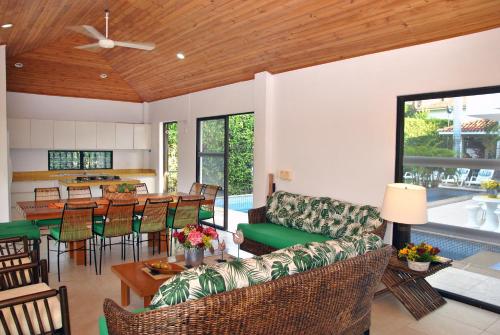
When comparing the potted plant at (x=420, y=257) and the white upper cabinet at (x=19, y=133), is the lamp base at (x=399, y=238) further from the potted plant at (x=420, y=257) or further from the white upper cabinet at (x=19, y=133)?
the white upper cabinet at (x=19, y=133)

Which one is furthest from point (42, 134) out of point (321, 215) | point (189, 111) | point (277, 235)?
point (321, 215)

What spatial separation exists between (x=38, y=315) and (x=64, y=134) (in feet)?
22.0

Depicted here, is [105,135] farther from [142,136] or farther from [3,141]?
[3,141]

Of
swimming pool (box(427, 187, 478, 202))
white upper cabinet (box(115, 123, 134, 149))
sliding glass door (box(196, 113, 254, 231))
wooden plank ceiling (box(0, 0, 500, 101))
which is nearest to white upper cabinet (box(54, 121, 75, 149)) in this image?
wooden plank ceiling (box(0, 0, 500, 101))

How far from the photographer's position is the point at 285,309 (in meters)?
2.15

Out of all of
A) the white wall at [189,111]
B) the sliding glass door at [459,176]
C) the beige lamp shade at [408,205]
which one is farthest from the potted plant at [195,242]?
the white wall at [189,111]

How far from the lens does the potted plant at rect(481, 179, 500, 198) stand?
360 cm

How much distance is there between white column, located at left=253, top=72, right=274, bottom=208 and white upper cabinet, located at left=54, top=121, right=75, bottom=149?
4480mm

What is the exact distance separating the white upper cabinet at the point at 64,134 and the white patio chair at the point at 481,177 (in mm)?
7471

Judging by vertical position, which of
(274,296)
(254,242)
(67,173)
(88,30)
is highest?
(88,30)

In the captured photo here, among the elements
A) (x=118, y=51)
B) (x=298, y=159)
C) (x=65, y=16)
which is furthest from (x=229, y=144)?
(x=65, y=16)

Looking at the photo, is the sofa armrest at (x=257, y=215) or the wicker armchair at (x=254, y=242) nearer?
the wicker armchair at (x=254, y=242)

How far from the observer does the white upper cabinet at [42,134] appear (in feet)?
25.5

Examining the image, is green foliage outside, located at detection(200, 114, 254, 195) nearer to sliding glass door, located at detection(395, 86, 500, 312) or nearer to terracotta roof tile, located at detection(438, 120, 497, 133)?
sliding glass door, located at detection(395, 86, 500, 312)
